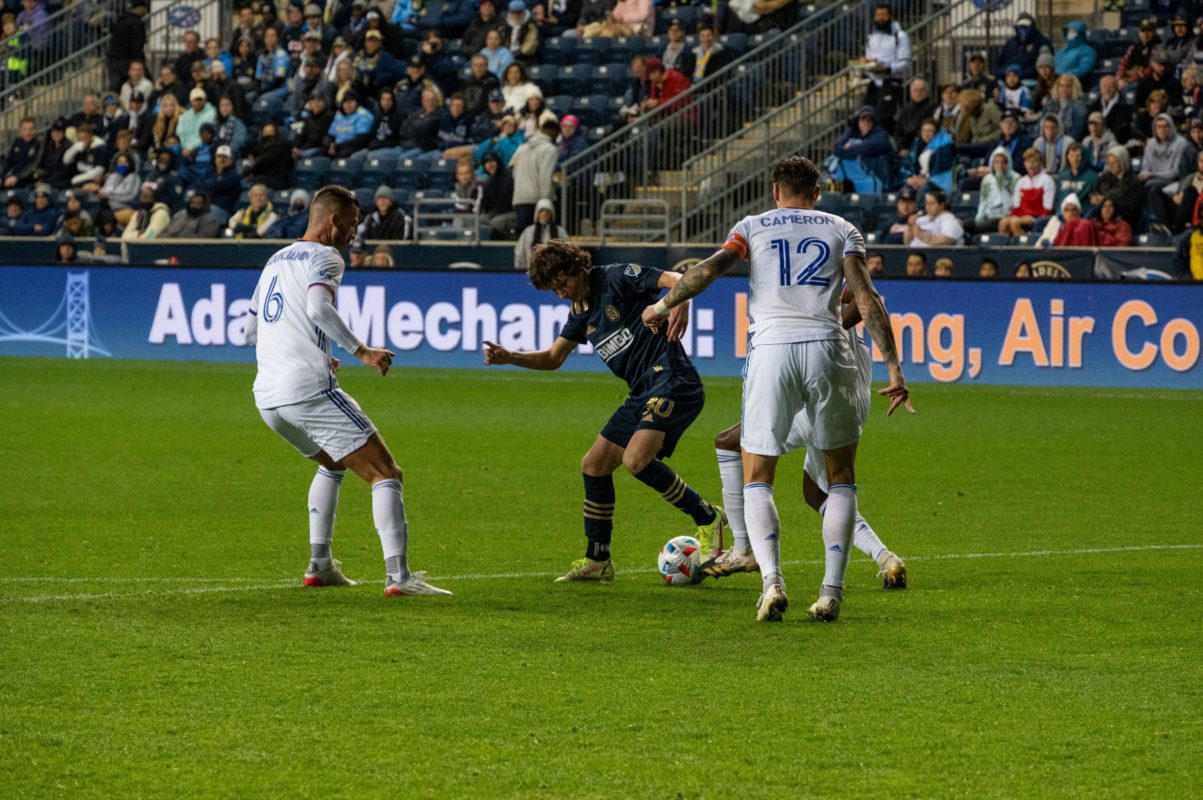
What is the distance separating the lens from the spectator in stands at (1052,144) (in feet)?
72.4

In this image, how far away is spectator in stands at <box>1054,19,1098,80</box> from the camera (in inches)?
952

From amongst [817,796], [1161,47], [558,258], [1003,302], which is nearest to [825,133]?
[1161,47]

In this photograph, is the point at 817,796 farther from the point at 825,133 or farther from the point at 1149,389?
the point at 825,133

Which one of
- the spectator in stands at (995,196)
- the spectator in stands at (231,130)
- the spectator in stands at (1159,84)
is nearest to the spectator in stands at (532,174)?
the spectator in stands at (995,196)

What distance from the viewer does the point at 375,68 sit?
28.4 m

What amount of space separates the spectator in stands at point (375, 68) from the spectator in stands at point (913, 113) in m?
8.09

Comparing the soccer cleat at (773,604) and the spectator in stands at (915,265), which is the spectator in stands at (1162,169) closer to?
the spectator in stands at (915,265)

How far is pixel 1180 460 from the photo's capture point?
1427cm

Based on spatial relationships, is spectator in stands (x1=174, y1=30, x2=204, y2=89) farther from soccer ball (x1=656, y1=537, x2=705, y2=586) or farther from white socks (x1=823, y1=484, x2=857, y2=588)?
white socks (x1=823, y1=484, x2=857, y2=588)

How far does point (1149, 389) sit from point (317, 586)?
12779 mm

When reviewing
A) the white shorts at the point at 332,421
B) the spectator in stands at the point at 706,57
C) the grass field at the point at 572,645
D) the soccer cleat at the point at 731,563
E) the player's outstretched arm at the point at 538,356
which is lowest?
the grass field at the point at 572,645

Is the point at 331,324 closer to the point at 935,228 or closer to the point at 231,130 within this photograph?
the point at 935,228

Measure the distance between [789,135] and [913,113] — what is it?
207 centimetres

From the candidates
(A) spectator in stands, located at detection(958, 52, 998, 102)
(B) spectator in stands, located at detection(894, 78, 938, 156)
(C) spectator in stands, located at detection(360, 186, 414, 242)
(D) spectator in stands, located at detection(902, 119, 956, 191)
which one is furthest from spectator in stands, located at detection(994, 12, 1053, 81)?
(C) spectator in stands, located at detection(360, 186, 414, 242)
